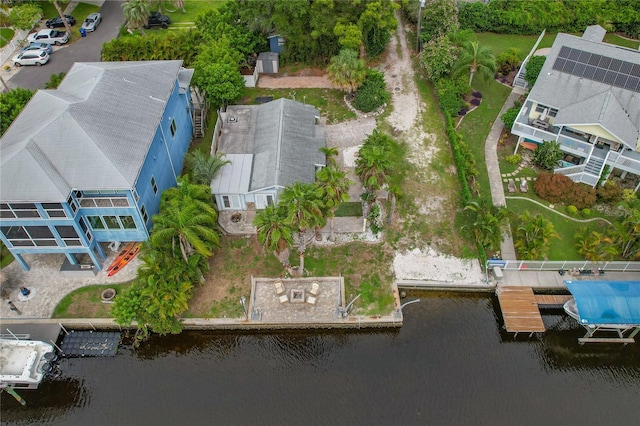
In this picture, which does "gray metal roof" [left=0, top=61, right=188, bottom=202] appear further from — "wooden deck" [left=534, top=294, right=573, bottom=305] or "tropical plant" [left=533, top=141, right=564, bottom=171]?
"tropical plant" [left=533, top=141, right=564, bottom=171]

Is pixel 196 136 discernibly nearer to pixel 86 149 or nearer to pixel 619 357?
pixel 86 149

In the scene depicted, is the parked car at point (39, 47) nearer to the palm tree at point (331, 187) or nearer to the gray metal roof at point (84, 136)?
the gray metal roof at point (84, 136)

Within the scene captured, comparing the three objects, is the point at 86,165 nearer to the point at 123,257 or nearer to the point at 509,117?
the point at 123,257

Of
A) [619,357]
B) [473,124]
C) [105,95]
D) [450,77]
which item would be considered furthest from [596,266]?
[105,95]

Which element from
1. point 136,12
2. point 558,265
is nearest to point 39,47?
point 136,12

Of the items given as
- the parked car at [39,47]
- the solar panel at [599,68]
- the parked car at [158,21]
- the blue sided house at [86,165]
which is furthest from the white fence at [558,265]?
the parked car at [39,47]

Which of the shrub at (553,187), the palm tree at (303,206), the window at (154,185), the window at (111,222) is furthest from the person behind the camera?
the shrub at (553,187)
